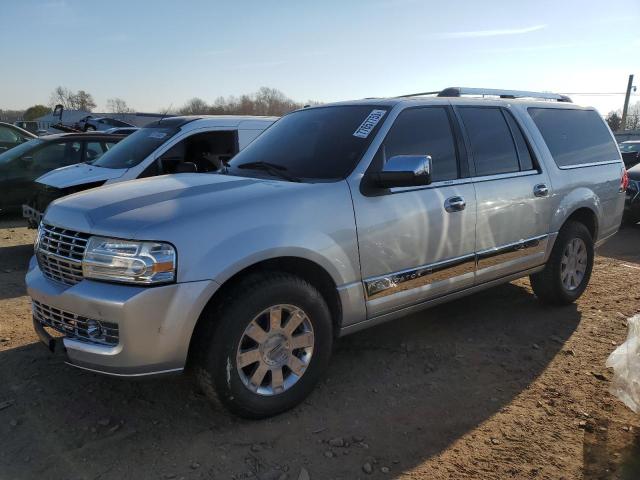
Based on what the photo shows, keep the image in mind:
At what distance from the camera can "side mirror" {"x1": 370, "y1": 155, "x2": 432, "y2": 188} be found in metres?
3.18

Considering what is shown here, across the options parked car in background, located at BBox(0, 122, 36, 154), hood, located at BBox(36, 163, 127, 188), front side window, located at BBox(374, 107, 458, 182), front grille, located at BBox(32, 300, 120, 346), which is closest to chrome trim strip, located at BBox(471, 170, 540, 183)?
front side window, located at BBox(374, 107, 458, 182)

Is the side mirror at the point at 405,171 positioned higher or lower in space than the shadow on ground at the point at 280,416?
higher

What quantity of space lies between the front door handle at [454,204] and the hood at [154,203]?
1145mm

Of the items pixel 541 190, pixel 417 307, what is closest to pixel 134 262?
pixel 417 307

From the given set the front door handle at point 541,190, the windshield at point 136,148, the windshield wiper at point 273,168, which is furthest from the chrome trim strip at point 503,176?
the windshield at point 136,148

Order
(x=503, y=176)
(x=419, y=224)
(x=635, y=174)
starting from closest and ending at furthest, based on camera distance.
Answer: (x=419, y=224) → (x=503, y=176) → (x=635, y=174)

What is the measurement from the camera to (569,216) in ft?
15.9

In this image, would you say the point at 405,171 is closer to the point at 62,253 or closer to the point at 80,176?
the point at 62,253

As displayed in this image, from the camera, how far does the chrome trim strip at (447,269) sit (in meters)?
3.42

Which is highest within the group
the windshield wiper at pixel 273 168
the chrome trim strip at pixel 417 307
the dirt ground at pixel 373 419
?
the windshield wiper at pixel 273 168

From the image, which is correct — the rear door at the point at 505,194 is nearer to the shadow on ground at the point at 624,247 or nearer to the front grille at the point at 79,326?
the front grille at the point at 79,326

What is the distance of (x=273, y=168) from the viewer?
3680 millimetres

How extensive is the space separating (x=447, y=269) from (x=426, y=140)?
0.95m

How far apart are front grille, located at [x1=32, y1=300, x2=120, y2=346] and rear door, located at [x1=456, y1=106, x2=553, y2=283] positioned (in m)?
2.66
